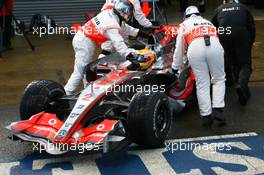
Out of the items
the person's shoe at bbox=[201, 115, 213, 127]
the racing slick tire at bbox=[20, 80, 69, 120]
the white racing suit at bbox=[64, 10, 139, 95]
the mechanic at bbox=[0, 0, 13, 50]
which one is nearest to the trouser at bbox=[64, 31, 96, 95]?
the white racing suit at bbox=[64, 10, 139, 95]

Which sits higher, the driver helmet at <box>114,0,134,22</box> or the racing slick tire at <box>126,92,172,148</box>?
the driver helmet at <box>114,0,134,22</box>

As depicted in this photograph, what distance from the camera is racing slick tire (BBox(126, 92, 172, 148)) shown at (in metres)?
5.36

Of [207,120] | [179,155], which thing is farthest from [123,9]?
[179,155]

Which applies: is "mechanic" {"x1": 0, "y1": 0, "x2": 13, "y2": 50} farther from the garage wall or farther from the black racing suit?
the black racing suit

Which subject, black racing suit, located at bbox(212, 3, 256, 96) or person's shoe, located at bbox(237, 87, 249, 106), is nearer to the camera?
person's shoe, located at bbox(237, 87, 249, 106)

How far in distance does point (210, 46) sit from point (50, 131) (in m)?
2.42

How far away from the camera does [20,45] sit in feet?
40.8

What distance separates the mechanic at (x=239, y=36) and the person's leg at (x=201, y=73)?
42.0 inches

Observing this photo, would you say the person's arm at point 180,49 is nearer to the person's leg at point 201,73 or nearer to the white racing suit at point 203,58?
the white racing suit at point 203,58

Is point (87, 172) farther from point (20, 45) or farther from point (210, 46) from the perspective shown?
point (20, 45)

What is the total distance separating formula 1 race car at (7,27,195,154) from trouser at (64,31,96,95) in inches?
16.4

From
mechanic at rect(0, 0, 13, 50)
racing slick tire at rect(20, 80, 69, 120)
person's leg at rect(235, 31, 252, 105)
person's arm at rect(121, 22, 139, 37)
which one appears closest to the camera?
racing slick tire at rect(20, 80, 69, 120)

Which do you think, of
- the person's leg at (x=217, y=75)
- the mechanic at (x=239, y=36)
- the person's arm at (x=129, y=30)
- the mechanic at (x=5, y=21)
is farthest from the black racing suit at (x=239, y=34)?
the mechanic at (x=5, y=21)

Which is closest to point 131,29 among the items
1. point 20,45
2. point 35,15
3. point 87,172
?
point 87,172
